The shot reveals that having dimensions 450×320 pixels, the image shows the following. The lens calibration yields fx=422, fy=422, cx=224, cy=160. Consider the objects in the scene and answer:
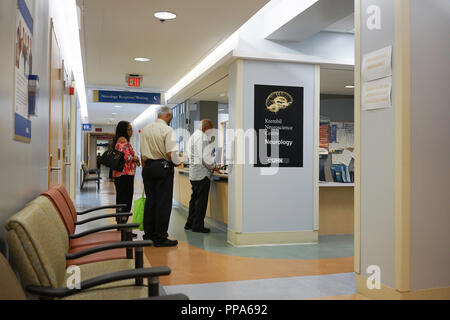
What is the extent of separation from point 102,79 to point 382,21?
20.8 ft

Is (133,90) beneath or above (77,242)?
above

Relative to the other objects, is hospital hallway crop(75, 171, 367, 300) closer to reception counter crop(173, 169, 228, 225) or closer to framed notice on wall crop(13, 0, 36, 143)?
reception counter crop(173, 169, 228, 225)

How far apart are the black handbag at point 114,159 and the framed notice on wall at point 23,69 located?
282 centimetres

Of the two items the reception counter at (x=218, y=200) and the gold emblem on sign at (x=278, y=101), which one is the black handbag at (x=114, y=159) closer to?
the reception counter at (x=218, y=200)

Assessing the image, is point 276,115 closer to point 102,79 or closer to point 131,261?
point 131,261

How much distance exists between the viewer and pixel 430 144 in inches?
116

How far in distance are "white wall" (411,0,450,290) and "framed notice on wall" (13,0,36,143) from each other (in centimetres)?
245

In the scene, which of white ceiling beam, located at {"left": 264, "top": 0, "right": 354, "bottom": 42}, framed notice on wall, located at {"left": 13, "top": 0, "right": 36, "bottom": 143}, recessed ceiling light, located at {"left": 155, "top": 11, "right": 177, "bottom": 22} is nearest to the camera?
framed notice on wall, located at {"left": 13, "top": 0, "right": 36, "bottom": 143}

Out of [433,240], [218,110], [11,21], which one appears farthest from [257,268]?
[218,110]

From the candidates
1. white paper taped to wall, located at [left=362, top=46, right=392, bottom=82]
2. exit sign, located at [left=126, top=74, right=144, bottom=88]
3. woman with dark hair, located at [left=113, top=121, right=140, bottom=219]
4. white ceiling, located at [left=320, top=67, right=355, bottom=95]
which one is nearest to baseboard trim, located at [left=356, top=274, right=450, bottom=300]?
white paper taped to wall, located at [left=362, top=46, right=392, bottom=82]

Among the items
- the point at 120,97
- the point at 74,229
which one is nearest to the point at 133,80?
the point at 120,97

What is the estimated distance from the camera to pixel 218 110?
9219 mm

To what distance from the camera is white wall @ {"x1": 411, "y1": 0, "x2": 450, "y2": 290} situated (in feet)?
9.55

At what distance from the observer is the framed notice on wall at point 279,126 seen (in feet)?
17.2
